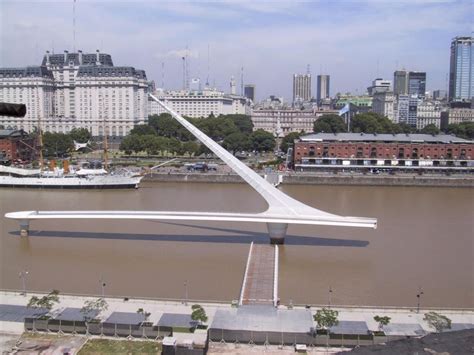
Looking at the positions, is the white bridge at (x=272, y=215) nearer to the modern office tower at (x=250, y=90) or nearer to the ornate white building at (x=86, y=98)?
the ornate white building at (x=86, y=98)

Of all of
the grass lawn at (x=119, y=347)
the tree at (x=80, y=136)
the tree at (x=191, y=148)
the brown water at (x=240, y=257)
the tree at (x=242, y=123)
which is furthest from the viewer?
the tree at (x=242, y=123)

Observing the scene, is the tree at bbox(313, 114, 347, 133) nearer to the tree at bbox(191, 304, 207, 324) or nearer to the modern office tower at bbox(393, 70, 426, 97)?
Result: the tree at bbox(191, 304, 207, 324)

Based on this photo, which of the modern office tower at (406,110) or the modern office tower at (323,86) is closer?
the modern office tower at (406,110)

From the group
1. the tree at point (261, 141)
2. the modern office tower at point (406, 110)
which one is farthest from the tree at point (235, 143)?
the modern office tower at point (406, 110)

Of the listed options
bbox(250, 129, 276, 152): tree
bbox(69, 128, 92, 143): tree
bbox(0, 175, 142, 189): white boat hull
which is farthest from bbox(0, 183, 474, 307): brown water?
bbox(69, 128, 92, 143): tree

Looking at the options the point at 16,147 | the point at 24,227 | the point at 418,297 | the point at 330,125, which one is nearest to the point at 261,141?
the point at 330,125

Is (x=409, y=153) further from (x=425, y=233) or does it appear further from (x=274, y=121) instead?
(x=274, y=121)

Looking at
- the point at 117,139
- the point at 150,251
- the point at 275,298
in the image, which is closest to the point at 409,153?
the point at 150,251
